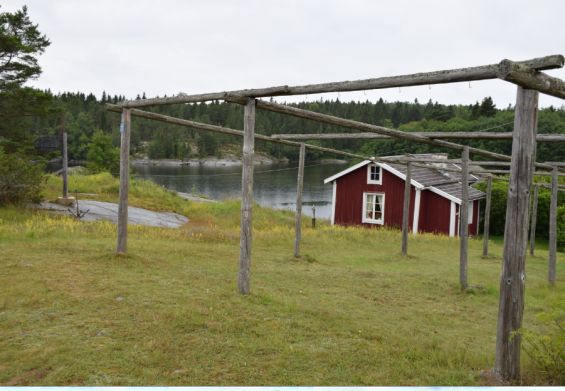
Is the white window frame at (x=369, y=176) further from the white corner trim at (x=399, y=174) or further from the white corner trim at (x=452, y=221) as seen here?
the white corner trim at (x=452, y=221)

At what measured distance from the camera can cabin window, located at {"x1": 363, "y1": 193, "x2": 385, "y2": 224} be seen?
2297 centimetres

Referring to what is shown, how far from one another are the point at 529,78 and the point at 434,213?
19.1 m

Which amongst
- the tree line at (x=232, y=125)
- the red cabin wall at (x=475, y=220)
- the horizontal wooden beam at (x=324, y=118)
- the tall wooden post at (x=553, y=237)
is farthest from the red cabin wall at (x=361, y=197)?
the tree line at (x=232, y=125)

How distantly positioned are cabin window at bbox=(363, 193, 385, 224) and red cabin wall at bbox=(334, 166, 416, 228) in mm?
234

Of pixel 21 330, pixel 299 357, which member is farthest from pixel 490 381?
pixel 21 330

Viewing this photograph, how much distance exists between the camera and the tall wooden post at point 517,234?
164 inches

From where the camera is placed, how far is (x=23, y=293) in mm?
6328

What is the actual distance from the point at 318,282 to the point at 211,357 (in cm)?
473

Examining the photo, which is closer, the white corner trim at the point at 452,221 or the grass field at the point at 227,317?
the grass field at the point at 227,317

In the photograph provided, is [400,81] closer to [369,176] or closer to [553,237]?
[553,237]

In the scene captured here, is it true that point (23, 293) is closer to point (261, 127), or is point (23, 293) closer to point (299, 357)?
point (299, 357)

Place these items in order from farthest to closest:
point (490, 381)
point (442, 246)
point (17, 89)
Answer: point (17, 89) → point (442, 246) → point (490, 381)

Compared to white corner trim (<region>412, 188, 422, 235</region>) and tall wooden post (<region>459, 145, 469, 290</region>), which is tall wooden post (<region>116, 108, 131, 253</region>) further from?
white corner trim (<region>412, 188, 422, 235</region>)

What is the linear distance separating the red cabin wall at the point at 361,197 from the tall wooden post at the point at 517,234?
17805 mm
